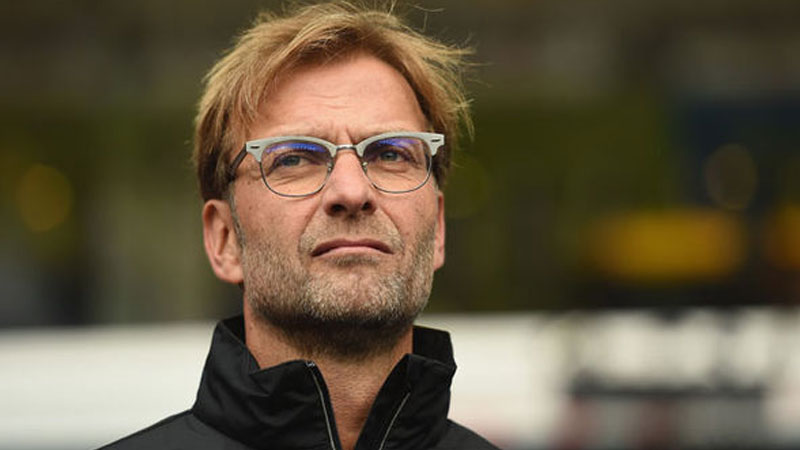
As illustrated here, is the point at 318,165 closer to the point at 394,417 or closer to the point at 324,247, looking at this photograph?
the point at 324,247

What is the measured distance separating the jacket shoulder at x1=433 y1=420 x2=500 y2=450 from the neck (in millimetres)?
204

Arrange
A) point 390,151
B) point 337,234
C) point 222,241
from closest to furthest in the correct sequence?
point 337,234
point 390,151
point 222,241

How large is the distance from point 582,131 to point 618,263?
1221 millimetres

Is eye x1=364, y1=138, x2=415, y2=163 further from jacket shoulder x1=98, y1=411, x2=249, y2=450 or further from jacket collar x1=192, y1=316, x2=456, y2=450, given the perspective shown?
jacket shoulder x1=98, y1=411, x2=249, y2=450

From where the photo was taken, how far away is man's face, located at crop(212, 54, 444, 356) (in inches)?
91.9

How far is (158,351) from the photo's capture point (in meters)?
9.60

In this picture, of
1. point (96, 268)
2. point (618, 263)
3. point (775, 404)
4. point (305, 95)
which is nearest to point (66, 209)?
point (96, 268)

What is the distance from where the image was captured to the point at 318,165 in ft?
7.95

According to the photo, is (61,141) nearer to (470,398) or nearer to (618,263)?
(470,398)

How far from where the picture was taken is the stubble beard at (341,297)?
2.32 metres

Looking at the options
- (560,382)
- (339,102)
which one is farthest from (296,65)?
(560,382)

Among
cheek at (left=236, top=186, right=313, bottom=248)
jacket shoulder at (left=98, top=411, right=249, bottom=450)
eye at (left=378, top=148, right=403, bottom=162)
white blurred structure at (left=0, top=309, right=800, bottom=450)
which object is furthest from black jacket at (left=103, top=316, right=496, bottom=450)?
white blurred structure at (left=0, top=309, right=800, bottom=450)

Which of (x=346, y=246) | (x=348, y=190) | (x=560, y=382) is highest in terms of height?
(x=348, y=190)

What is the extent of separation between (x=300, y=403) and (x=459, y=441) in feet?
1.53
